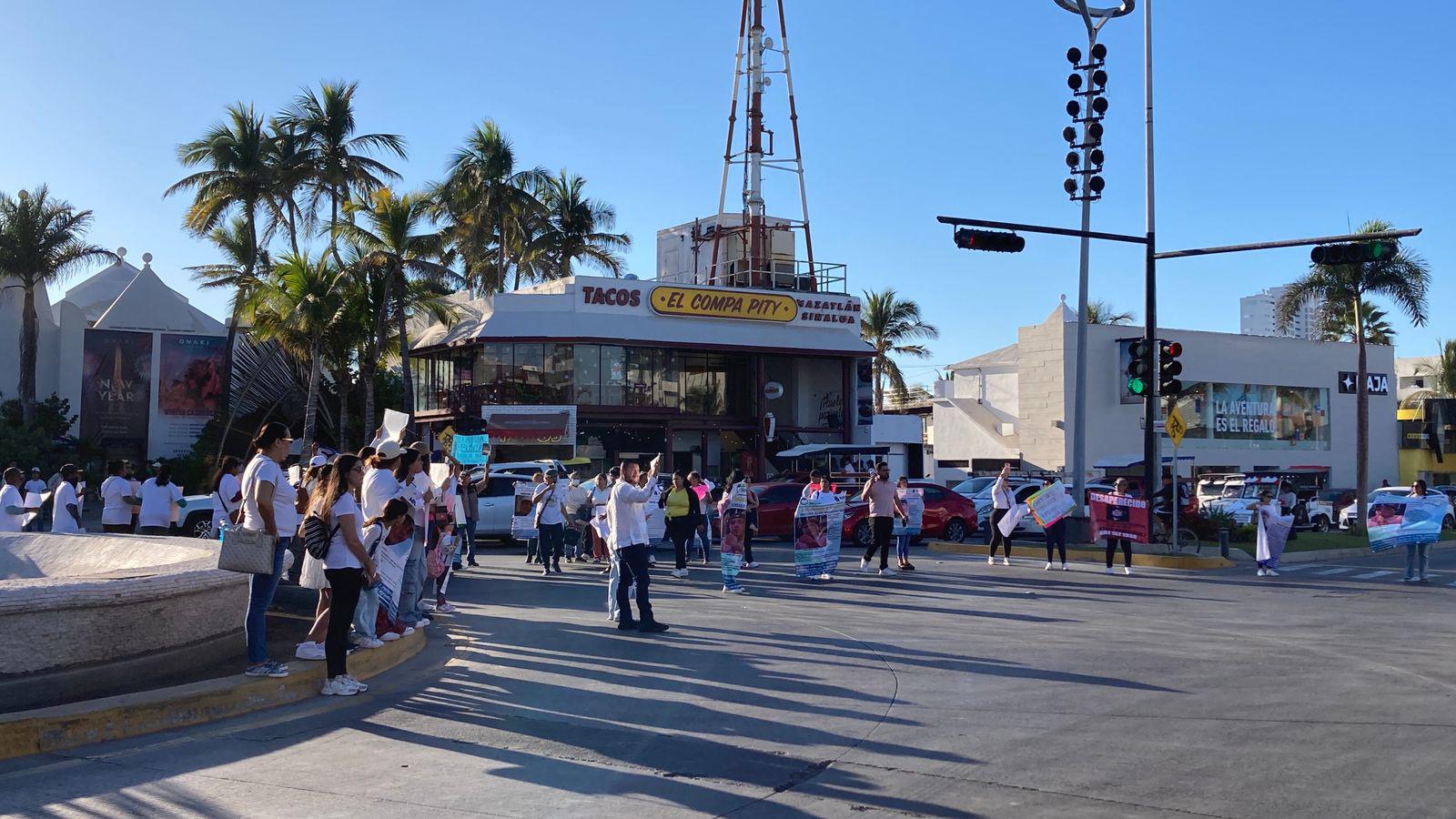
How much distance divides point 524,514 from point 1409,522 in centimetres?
1504

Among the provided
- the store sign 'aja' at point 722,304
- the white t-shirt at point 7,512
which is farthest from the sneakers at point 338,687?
the store sign 'aja' at point 722,304

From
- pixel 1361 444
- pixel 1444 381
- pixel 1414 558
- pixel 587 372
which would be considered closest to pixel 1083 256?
pixel 1414 558

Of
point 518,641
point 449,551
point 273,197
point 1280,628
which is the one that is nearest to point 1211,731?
point 1280,628

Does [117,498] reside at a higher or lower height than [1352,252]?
lower

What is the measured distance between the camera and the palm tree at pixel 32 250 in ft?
138

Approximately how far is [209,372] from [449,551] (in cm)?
3477

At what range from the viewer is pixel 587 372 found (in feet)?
132

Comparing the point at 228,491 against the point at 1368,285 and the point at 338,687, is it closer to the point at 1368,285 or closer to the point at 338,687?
the point at 338,687

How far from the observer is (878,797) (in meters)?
6.41

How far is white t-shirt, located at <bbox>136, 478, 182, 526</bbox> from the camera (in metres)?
17.0

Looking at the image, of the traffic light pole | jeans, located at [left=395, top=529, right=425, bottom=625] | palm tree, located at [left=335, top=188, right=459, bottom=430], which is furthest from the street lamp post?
A: palm tree, located at [left=335, top=188, right=459, bottom=430]

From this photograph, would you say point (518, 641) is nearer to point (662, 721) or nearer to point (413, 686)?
point (413, 686)

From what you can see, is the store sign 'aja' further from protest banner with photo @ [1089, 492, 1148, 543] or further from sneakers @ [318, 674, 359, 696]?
sneakers @ [318, 674, 359, 696]

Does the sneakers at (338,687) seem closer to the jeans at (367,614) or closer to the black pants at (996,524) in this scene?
the jeans at (367,614)
